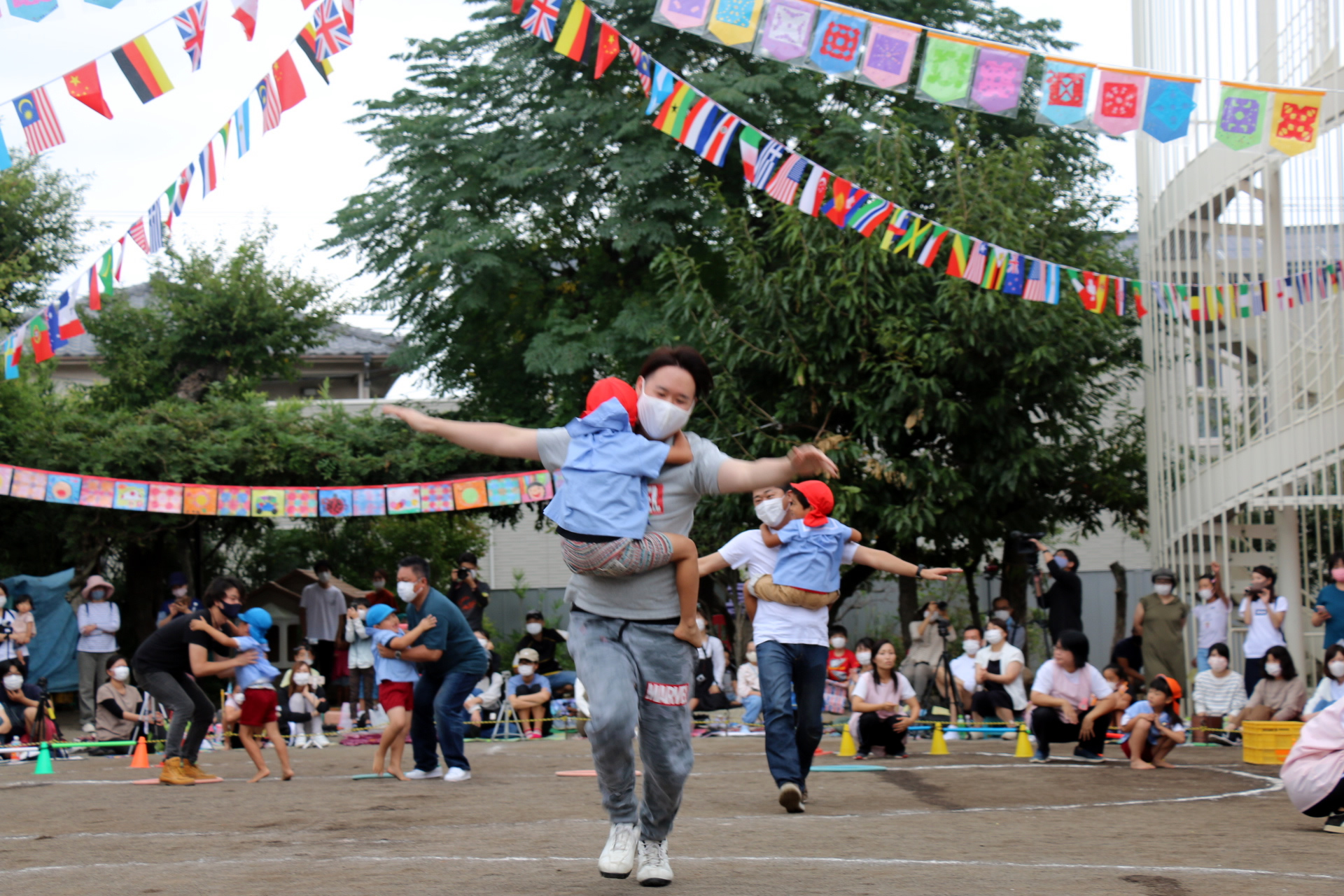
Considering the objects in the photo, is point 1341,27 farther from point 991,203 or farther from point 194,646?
A: point 194,646

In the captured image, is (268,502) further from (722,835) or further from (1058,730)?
(722,835)

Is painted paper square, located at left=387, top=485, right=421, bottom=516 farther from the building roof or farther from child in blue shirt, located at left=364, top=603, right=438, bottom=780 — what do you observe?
the building roof

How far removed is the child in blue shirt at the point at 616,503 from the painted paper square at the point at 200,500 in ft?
47.1

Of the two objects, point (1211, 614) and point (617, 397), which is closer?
point (617, 397)

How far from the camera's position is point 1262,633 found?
12.5 m

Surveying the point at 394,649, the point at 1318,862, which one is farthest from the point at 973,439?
the point at 1318,862

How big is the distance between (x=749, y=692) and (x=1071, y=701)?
552 cm

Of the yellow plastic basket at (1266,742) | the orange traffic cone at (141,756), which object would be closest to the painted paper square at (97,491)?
the orange traffic cone at (141,756)

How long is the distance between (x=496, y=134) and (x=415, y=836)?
46.4 feet

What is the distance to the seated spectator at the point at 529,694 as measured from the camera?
1617cm

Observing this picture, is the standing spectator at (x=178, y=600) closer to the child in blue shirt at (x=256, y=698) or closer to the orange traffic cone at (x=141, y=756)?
the orange traffic cone at (x=141, y=756)

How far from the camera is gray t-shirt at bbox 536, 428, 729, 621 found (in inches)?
191

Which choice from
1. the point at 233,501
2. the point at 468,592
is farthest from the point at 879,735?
the point at 233,501

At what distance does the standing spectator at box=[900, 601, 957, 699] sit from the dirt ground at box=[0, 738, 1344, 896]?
185 inches
